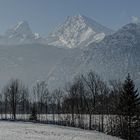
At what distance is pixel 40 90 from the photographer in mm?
156625

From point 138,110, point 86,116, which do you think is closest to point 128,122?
point 138,110

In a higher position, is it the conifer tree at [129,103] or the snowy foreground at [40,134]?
the conifer tree at [129,103]

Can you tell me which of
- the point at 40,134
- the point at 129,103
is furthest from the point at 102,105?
the point at 40,134

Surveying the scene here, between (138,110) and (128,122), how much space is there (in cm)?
357

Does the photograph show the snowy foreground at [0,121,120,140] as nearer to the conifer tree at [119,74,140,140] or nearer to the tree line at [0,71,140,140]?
the conifer tree at [119,74,140,140]

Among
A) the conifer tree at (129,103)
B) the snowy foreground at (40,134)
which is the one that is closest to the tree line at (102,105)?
the conifer tree at (129,103)

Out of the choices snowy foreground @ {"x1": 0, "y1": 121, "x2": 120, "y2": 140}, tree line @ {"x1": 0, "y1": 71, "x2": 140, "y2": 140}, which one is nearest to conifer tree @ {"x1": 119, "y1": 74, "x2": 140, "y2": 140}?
tree line @ {"x1": 0, "y1": 71, "x2": 140, "y2": 140}

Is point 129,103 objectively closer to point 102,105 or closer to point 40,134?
point 40,134

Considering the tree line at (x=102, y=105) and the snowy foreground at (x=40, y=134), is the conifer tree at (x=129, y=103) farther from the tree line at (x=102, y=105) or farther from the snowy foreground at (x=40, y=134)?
the snowy foreground at (x=40, y=134)

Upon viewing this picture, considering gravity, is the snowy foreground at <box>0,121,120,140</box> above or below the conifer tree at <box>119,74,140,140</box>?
below

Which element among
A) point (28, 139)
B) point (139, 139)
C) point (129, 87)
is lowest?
point (139, 139)

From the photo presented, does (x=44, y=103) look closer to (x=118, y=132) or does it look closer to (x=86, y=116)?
(x=86, y=116)

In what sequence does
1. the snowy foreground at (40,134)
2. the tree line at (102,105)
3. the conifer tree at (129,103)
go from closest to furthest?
the snowy foreground at (40,134) → the conifer tree at (129,103) → the tree line at (102,105)

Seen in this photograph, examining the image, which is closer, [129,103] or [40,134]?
[40,134]
